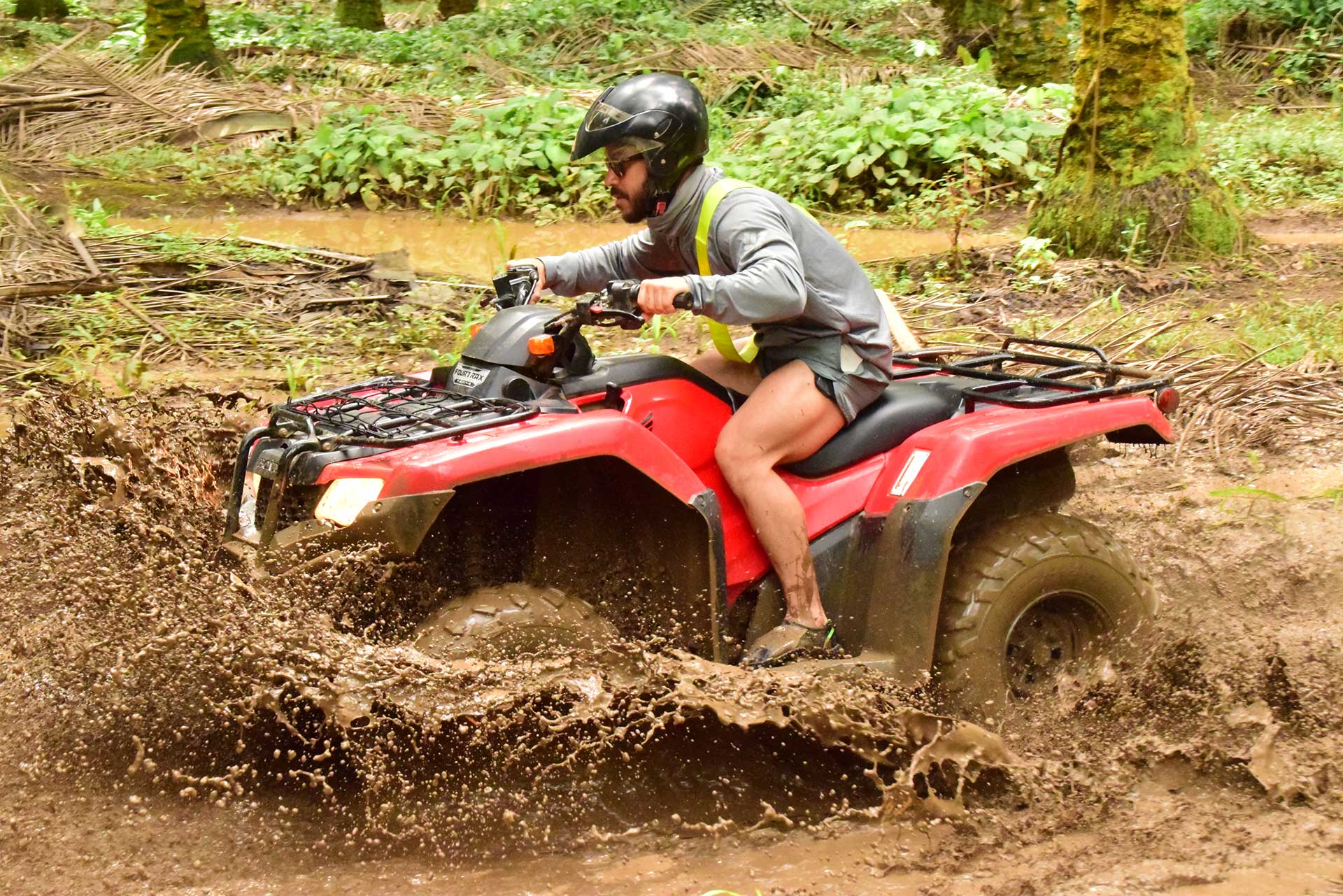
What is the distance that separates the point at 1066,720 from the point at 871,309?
1.33 m

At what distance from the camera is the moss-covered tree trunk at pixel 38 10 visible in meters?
21.4

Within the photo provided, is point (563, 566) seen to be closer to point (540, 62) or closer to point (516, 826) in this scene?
point (516, 826)

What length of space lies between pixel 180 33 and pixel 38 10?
29.9 feet

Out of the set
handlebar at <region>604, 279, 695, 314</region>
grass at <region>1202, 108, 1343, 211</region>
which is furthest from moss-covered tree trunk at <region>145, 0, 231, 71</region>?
handlebar at <region>604, 279, 695, 314</region>

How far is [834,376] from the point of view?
3.75 m

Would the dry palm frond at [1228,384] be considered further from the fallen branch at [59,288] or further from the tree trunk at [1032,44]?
the tree trunk at [1032,44]

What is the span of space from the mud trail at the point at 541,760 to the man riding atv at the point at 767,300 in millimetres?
425

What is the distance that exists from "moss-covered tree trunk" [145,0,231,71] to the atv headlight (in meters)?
12.7

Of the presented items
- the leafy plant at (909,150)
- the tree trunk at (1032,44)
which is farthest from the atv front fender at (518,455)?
the tree trunk at (1032,44)

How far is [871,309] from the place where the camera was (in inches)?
151

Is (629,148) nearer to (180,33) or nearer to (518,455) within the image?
(518,455)

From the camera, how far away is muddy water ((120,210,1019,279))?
32.0 feet

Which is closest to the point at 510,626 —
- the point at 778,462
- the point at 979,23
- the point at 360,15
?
the point at 778,462

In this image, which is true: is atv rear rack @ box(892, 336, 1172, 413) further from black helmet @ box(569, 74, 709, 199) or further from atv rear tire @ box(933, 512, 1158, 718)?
black helmet @ box(569, 74, 709, 199)
